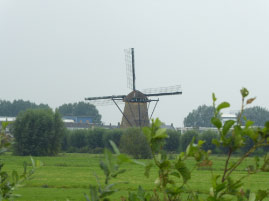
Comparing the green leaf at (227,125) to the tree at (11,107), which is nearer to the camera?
the green leaf at (227,125)

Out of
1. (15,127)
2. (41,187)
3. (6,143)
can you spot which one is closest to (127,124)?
(15,127)

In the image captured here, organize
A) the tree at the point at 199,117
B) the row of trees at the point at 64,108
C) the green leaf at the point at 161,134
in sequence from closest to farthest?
the green leaf at the point at 161,134, the row of trees at the point at 64,108, the tree at the point at 199,117

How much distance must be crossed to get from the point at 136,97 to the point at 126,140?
200 inches

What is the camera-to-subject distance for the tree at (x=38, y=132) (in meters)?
43.2

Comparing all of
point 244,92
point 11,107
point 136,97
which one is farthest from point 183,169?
point 11,107

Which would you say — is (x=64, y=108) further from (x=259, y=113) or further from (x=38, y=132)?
(x=38, y=132)

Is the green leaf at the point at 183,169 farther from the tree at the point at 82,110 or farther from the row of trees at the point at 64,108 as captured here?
the tree at the point at 82,110

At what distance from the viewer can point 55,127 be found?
44.3 metres

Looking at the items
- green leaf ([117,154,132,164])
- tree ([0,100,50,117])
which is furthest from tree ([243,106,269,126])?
green leaf ([117,154,132,164])

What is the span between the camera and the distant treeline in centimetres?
3781

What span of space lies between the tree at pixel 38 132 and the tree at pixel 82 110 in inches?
2385

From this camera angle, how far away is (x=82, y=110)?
10712 centimetres

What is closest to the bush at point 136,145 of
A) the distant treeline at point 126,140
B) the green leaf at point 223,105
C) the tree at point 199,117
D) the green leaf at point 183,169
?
the distant treeline at point 126,140

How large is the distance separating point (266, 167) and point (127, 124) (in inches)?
1675
